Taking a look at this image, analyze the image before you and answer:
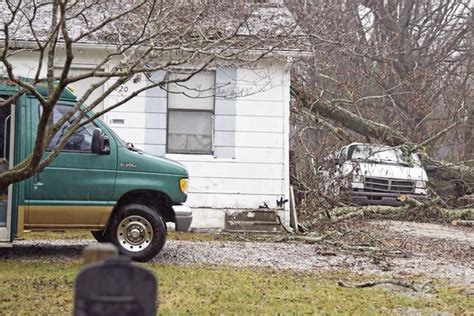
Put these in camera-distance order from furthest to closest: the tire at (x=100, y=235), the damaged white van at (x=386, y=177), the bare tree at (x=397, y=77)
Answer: the bare tree at (x=397, y=77) → the damaged white van at (x=386, y=177) → the tire at (x=100, y=235)

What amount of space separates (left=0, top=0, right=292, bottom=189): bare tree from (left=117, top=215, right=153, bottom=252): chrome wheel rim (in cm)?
140

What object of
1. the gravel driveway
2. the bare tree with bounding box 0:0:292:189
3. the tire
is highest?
the bare tree with bounding box 0:0:292:189

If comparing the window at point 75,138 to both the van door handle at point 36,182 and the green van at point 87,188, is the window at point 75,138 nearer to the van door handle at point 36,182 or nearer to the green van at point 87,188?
the green van at point 87,188

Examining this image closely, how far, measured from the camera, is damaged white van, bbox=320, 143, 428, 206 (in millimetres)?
16125

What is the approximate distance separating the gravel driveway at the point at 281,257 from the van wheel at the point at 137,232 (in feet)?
1.19

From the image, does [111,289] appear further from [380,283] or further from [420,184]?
[420,184]

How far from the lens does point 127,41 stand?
30.8 ft

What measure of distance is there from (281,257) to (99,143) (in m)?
3.09

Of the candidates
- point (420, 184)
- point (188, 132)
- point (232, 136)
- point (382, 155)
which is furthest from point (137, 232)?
point (420, 184)

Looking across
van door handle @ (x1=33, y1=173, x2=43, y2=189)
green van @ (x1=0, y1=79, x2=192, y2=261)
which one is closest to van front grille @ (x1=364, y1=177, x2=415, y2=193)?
green van @ (x1=0, y1=79, x2=192, y2=261)

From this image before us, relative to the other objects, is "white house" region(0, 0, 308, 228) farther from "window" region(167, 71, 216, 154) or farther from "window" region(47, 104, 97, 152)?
"window" region(47, 104, 97, 152)

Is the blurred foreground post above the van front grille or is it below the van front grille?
below

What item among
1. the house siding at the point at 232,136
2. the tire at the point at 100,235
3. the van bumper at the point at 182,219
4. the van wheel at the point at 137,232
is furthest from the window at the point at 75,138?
the house siding at the point at 232,136

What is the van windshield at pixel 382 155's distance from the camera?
15.7 meters
